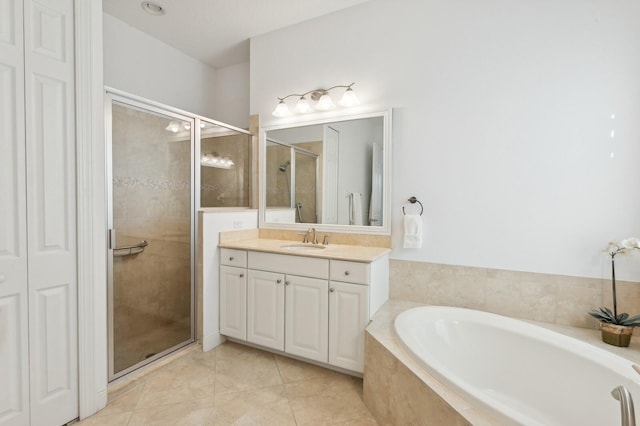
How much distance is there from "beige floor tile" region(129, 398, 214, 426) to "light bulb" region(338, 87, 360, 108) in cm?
237

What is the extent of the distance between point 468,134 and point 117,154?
7.97ft

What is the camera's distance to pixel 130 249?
205cm

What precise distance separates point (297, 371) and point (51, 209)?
1839 millimetres

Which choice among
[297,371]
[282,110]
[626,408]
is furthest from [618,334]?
[282,110]

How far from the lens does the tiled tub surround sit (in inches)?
45.9

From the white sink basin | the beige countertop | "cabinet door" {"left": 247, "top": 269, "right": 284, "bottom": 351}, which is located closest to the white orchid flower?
the beige countertop

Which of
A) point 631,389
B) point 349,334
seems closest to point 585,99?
point 631,389

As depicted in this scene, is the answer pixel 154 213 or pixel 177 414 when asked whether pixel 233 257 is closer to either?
pixel 154 213

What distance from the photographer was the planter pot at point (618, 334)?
5.12ft

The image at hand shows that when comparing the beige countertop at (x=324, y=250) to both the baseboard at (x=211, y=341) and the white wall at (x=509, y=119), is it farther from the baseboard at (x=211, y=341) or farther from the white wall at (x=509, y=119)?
the baseboard at (x=211, y=341)

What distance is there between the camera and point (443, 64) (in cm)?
213

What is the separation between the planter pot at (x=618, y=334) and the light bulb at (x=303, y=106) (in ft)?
8.32

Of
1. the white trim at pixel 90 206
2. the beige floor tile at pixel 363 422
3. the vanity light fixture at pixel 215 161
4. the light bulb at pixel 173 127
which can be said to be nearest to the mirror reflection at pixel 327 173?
the vanity light fixture at pixel 215 161

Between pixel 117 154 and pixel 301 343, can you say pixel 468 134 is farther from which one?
pixel 117 154
